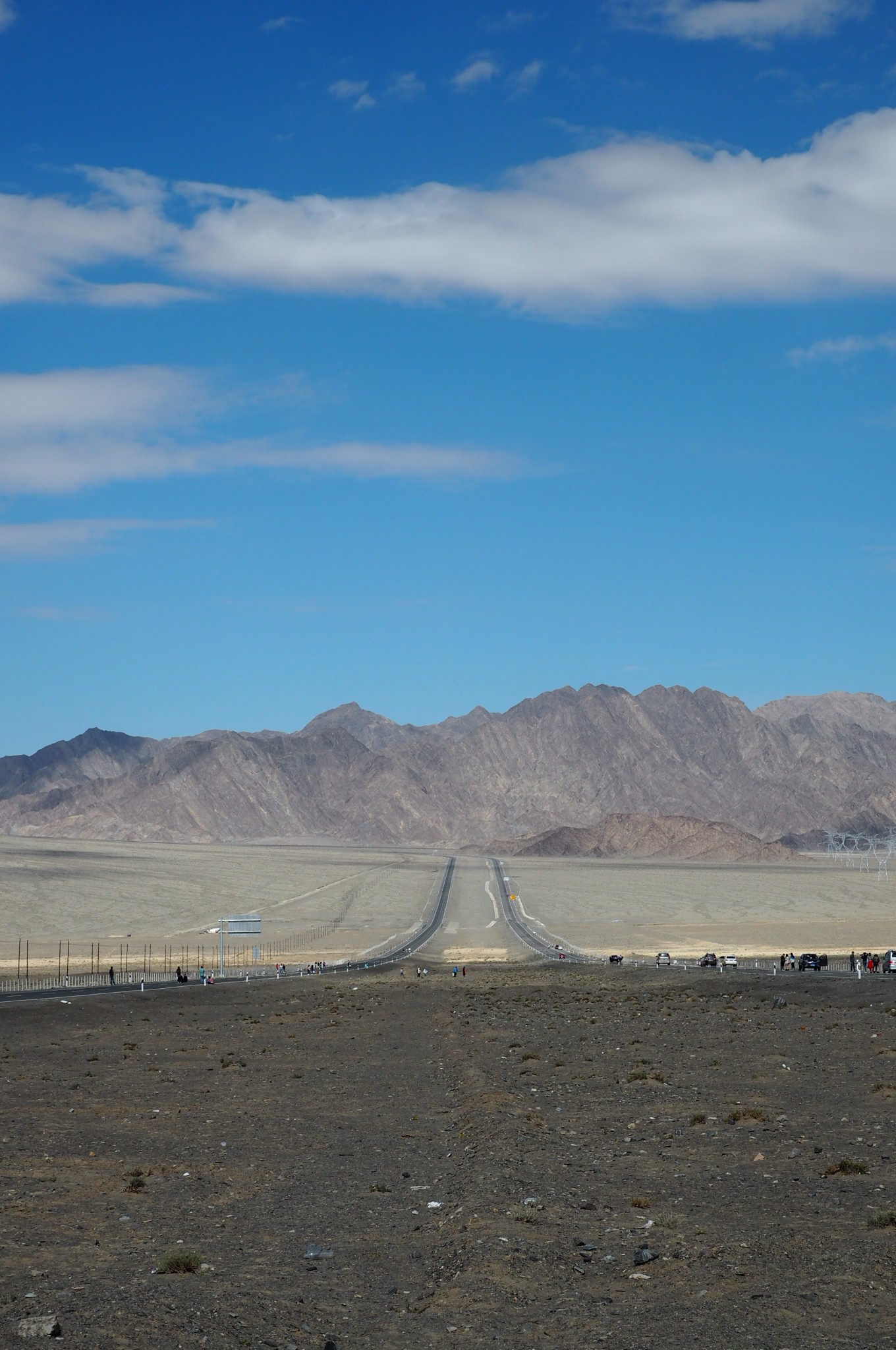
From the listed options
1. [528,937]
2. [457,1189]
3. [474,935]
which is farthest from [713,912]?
[457,1189]

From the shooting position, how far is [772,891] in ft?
550

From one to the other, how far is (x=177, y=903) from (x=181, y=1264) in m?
125

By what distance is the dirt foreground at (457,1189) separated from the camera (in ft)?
45.7

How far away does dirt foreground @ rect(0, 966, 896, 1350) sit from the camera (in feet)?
45.7

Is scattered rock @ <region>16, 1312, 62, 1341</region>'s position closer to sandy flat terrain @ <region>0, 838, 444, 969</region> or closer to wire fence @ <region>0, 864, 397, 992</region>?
wire fence @ <region>0, 864, 397, 992</region>

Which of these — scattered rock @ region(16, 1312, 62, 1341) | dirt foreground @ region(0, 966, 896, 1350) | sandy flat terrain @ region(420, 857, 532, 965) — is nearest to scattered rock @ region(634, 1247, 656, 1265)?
dirt foreground @ region(0, 966, 896, 1350)

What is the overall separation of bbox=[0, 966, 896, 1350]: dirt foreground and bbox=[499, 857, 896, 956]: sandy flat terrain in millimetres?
58956

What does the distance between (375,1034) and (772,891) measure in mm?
131903

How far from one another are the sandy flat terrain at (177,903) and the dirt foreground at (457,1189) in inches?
2014

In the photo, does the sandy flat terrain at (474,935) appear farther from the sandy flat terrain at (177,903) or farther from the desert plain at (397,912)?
the sandy flat terrain at (177,903)

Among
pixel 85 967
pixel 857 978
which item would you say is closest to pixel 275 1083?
pixel 857 978

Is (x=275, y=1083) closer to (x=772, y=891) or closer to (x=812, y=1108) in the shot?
(x=812, y=1108)

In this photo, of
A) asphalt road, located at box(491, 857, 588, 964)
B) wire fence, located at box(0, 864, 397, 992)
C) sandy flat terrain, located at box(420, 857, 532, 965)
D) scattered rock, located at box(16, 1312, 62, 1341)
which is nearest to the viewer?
scattered rock, located at box(16, 1312, 62, 1341)

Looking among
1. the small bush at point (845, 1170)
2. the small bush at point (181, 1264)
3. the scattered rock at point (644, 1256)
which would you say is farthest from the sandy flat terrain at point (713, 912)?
the small bush at point (181, 1264)
